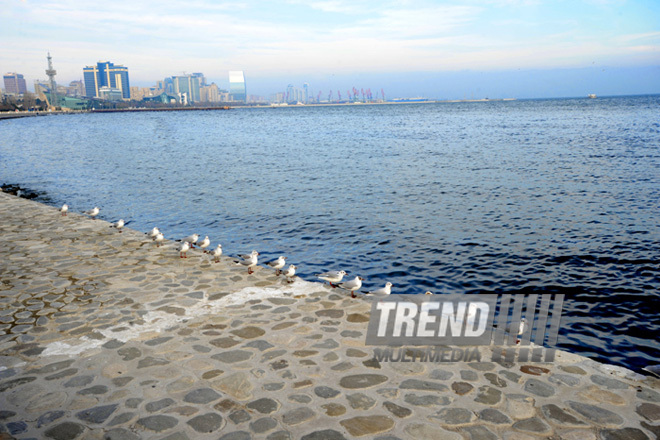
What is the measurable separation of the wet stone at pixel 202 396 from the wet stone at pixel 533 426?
369cm

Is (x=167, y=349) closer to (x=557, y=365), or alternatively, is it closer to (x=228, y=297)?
(x=228, y=297)

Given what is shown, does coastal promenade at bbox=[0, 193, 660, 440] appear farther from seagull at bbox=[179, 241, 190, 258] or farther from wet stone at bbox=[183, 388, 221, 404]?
seagull at bbox=[179, 241, 190, 258]

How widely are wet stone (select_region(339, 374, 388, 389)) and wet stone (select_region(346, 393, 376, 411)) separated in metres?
0.22

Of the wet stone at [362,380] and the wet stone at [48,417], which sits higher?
the wet stone at [48,417]

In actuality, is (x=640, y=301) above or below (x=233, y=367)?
below

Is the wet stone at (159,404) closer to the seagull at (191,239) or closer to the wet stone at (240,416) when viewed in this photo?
the wet stone at (240,416)

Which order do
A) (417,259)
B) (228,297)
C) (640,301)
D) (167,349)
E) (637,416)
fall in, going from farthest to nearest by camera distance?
(417,259), (640,301), (228,297), (167,349), (637,416)

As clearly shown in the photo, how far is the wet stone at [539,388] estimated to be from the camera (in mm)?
5930

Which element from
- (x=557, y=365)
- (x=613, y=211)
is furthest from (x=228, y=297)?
(x=613, y=211)

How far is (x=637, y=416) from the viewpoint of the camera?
17.9 feet

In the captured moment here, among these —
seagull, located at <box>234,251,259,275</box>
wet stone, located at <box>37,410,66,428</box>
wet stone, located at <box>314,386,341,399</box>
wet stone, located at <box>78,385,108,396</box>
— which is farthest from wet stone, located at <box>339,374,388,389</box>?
seagull, located at <box>234,251,259,275</box>

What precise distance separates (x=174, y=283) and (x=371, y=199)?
51.9 ft

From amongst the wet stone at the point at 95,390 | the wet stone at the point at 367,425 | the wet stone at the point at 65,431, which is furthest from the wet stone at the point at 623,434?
the wet stone at the point at 95,390

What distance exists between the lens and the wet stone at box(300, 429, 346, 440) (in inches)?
198
